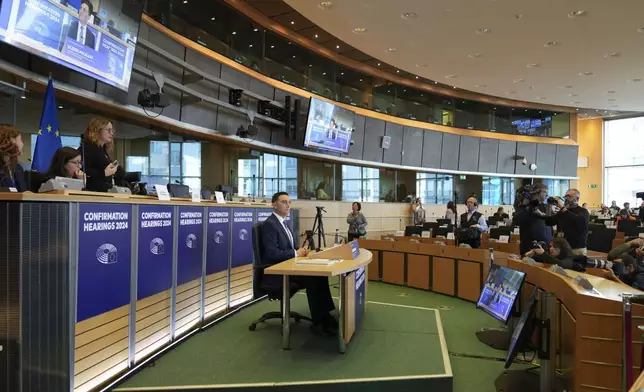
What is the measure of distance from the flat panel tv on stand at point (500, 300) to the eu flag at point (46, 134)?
464cm

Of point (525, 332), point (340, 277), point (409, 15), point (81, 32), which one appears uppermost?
point (409, 15)

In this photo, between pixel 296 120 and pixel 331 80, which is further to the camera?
pixel 331 80

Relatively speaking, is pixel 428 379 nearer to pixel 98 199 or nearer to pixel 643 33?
pixel 98 199

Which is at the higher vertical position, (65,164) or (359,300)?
(65,164)

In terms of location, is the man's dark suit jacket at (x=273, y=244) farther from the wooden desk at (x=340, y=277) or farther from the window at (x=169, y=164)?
the window at (x=169, y=164)

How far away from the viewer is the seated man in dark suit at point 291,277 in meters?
4.19

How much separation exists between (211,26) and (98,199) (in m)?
6.46

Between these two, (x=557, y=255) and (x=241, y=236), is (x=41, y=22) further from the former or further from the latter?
(x=557, y=255)

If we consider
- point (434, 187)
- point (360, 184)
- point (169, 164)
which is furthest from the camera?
point (434, 187)

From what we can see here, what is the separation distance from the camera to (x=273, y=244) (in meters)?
4.21

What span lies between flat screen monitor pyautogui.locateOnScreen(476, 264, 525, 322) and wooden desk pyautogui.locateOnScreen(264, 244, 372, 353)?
3.73 ft

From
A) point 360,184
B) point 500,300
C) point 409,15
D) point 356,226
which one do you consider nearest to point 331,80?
point 360,184

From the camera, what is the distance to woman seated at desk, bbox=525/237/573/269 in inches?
167

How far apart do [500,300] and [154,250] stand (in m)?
2.84
